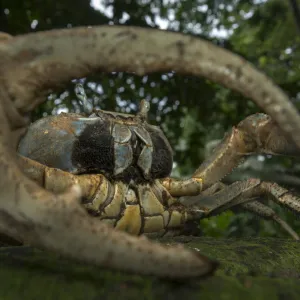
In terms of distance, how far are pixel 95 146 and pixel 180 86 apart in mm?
2445

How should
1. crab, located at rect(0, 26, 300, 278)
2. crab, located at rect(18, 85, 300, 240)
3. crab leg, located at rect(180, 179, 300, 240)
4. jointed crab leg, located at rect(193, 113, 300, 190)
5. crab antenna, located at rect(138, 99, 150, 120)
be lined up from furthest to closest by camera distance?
1. crab antenna, located at rect(138, 99, 150, 120)
2. crab leg, located at rect(180, 179, 300, 240)
3. crab, located at rect(18, 85, 300, 240)
4. jointed crab leg, located at rect(193, 113, 300, 190)
5. crab, located at rect(0, 26, 300, 278)

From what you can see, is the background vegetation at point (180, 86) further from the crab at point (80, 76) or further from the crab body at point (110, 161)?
the crab at point (80, 76)

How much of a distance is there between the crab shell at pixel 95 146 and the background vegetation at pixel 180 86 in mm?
1683

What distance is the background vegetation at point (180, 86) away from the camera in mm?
4086

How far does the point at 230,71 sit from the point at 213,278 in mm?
435

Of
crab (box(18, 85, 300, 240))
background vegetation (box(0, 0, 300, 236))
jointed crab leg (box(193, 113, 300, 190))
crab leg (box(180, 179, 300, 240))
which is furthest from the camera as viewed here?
background vegetation (box(0, 0, 300, 236))

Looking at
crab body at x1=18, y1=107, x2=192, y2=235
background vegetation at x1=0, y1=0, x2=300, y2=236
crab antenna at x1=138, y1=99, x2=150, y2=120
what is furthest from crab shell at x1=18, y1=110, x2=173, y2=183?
background vegetation at x1=0, y1=0, x2=300, y2=236

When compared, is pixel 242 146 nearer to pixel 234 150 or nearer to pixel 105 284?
pixel 234 150

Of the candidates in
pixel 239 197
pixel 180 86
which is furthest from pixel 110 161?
pixel 180 86

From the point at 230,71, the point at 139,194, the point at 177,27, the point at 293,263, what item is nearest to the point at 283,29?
the point at 177,27

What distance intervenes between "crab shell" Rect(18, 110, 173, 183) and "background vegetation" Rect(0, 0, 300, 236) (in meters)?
1.68

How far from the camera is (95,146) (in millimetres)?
2166

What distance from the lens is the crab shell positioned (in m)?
2.15

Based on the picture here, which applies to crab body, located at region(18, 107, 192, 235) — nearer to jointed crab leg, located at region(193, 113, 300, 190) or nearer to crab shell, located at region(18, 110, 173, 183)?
crab shell, located at region(18, 110, 173, 183)
